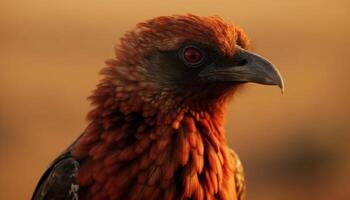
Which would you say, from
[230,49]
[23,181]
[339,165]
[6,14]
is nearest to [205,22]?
Answer: [230,49]

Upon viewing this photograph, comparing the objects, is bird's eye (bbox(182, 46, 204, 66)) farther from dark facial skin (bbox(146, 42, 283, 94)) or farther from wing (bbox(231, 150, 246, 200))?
wing (bbox(231, 150, 246, 200))

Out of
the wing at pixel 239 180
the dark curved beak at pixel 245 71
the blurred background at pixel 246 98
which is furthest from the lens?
the blurred background at pixel 246 98

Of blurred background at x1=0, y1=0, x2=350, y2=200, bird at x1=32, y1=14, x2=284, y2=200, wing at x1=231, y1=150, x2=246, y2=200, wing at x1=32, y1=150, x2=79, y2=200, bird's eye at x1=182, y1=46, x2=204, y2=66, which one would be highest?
bird's eye at x1=182, y1=46, x2=204, y2=66

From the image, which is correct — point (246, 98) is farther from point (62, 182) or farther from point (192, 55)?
point (62, 182)

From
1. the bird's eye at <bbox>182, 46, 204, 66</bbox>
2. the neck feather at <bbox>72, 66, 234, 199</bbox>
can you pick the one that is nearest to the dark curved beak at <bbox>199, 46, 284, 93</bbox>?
the bird's eye at <bbox>182, 46, 204, 66</bbox>

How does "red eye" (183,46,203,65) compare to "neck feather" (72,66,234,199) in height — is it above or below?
above

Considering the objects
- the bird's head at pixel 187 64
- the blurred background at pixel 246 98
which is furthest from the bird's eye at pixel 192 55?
the blurred background at pixel 246 98

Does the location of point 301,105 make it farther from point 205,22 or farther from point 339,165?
point 205,22

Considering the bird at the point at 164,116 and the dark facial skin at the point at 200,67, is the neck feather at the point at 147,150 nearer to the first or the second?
the bird at the point at 164,116
